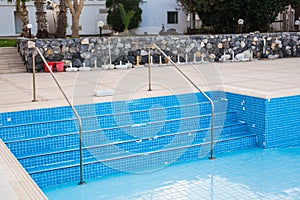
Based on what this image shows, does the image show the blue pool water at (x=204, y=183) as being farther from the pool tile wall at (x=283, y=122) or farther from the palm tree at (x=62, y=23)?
the palm tree at (x=62, y=23)

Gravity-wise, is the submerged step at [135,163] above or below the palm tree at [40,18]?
below

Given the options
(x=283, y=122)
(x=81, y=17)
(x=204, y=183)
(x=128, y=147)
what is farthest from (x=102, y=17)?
(x=204, y=183)

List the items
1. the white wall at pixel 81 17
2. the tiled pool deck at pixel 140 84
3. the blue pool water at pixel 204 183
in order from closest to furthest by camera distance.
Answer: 1. the blue pool water at pixel 204 183
2. the tiled pool deck at pixel 140 84
3. the white wall at pixel 81 17

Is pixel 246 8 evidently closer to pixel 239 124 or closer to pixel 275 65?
pixel 275 65

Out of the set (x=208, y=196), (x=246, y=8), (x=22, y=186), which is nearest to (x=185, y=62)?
(x=246, y=8)

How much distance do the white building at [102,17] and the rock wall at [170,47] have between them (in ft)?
36.9

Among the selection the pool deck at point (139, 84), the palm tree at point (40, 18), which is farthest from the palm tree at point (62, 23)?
the pool deck at point (139, 84)

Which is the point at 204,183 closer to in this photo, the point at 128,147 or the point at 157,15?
the point at 128,147

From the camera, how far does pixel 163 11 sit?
27.0 metres

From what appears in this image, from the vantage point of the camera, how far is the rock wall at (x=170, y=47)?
1222 centimetres

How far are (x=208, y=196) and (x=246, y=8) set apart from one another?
582 inches

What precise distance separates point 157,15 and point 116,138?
68.3 ft

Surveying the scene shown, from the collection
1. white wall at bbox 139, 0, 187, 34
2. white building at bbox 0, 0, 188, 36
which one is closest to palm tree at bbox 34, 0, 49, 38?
white building at bbox 0, 0, 188, 36

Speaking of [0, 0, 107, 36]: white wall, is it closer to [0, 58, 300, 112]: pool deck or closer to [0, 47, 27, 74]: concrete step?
[0, 47, 27, 74]: concrete step
